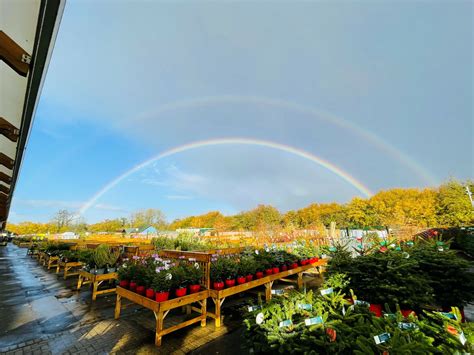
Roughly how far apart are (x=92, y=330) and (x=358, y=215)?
40979mm

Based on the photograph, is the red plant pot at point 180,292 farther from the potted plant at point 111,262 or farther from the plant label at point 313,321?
the potted plant at point 111,262

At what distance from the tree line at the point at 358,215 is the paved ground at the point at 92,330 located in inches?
443

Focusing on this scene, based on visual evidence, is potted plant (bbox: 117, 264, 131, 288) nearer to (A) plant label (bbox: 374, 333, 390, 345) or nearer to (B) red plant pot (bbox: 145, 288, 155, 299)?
(B) red plant pot (bbox: 145, 288, 155, 299)

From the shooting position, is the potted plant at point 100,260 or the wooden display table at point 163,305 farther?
the potted plant at point 100,260

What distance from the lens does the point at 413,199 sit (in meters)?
33.2

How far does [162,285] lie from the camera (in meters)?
3.18

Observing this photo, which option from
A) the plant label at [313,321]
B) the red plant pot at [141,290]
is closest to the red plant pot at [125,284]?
the red plant pot at [141,290]

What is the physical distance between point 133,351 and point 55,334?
4.93ft

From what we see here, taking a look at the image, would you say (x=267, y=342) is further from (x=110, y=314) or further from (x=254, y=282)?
(x=110, y=314)

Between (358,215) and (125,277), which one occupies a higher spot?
(358,215)

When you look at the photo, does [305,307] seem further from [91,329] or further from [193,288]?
[91,329]

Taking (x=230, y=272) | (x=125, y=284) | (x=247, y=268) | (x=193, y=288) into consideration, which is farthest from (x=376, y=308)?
(x=125, y=284)

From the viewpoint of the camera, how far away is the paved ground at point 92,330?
9.51ft

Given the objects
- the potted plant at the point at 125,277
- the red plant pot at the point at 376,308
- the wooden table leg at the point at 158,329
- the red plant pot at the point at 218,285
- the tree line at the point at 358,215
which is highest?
the tree line at the point at 358,215
